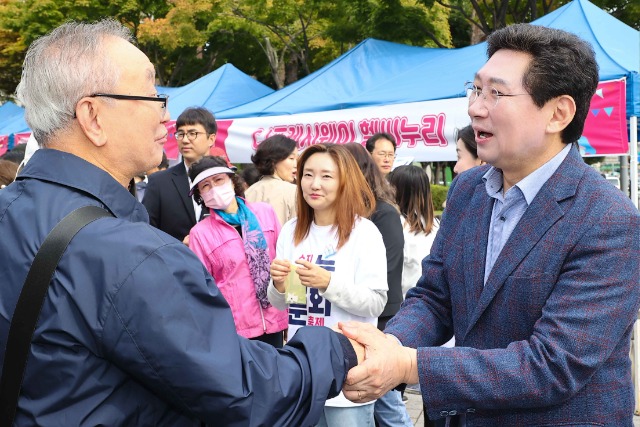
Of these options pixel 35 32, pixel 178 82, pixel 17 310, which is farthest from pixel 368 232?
pixel 178 82

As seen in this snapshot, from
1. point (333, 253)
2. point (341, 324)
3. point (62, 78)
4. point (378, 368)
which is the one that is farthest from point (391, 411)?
point (62, 78)

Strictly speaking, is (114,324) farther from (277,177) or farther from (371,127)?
(371,127)

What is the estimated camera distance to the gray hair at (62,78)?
1684mm

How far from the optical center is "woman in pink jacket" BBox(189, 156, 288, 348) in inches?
161

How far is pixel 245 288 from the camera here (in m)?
4.10

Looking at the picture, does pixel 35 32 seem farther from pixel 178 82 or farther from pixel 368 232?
pixel 368 232

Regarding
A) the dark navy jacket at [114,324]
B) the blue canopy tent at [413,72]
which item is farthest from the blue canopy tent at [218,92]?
the dark navy jacket at [114,324]

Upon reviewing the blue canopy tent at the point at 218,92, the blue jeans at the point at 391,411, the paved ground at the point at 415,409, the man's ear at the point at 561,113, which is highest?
the blue canopy tent at the point at 218,92

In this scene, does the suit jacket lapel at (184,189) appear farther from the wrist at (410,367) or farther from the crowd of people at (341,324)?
the wrist at (410,367)

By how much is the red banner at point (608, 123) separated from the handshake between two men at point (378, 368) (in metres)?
4.38

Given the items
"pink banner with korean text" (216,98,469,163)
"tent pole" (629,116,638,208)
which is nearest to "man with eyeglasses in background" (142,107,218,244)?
"pink banner with korean text" (216,98,469,163)

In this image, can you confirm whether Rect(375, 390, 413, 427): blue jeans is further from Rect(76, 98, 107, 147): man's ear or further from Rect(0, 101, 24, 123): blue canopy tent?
Rect(0, 101, 24, 123): blue canopy tent

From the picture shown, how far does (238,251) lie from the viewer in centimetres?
415

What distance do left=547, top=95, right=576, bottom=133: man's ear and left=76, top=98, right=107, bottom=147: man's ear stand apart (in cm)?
129
